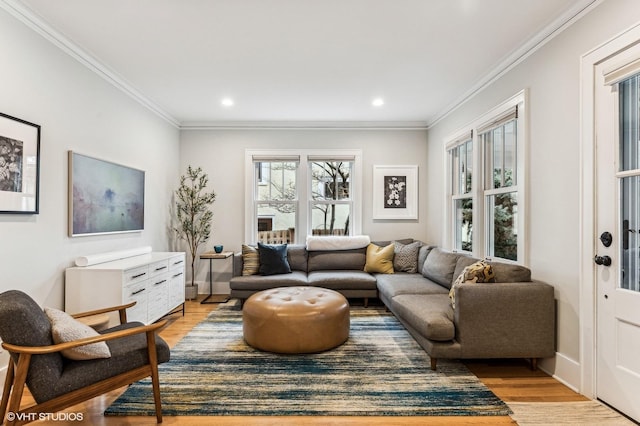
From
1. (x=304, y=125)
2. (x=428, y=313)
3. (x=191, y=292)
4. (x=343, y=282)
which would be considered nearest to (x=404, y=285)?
(x=343, y=282)

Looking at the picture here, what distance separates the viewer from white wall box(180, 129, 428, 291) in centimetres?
528

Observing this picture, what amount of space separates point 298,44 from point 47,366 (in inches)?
109

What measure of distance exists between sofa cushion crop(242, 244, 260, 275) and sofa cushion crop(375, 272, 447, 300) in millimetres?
1622

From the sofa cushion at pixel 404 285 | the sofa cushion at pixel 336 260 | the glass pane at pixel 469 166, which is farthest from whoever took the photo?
the sofa cushion at pixel 336 260

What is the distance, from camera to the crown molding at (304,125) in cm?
525

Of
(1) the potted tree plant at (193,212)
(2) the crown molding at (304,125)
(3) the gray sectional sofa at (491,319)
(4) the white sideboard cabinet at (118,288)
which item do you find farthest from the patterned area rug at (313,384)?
(2) the crown molding at (304,125)

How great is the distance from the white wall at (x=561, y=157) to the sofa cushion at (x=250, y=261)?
124 inches

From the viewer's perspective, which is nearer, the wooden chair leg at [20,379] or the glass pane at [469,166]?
the wooden chair leg at [20,379]

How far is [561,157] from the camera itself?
2.49 meters

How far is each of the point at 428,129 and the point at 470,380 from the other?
3.86 metres

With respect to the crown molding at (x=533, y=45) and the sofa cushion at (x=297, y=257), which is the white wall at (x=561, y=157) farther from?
the sofa cushion at (x=297, y=257)

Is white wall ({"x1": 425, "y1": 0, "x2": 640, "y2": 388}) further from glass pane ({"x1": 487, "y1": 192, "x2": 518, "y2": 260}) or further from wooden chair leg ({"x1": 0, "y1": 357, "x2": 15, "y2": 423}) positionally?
wooden chair leg ({"x1": 0, "y1": 357, "x2": 15, "y2": 423})


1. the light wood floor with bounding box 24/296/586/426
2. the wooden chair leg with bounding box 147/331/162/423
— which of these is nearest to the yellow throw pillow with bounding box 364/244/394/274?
the light wood floor with bounding box 24/296/586/426

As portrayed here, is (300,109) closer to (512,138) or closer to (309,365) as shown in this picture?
(512,138)
